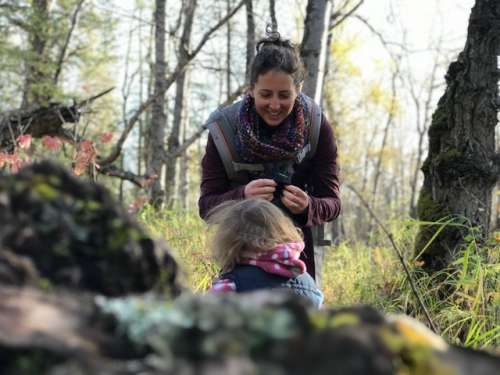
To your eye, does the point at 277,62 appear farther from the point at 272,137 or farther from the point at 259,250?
the point at 259,250

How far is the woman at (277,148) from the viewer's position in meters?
2.65

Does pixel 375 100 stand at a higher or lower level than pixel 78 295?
higher

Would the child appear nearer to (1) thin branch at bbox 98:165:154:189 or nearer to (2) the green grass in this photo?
(2) the green grass

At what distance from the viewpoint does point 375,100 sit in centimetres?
2539

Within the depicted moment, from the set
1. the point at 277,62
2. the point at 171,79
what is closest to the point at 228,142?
the point at 277,62

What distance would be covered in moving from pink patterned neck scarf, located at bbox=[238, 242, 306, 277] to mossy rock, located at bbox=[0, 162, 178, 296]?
1.46 m

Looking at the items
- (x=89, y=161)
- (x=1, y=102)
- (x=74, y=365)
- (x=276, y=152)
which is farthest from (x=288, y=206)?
(x=1, y=102)

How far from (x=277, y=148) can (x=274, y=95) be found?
27 cm

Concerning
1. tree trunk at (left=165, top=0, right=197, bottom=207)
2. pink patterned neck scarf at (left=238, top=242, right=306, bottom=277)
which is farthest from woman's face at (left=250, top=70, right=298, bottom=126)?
tree trunk at (left=165, top=0, right=197, bottom=207)

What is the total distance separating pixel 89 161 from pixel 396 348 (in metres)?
3.90

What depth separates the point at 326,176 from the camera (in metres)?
2.88

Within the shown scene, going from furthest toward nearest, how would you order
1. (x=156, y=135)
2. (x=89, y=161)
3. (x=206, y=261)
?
(x=156, y=135), (x=89, y=161), (x=206, y=261)

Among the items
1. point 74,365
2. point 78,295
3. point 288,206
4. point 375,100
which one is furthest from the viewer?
point 375,100

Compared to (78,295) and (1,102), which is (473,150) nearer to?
(78,295)
